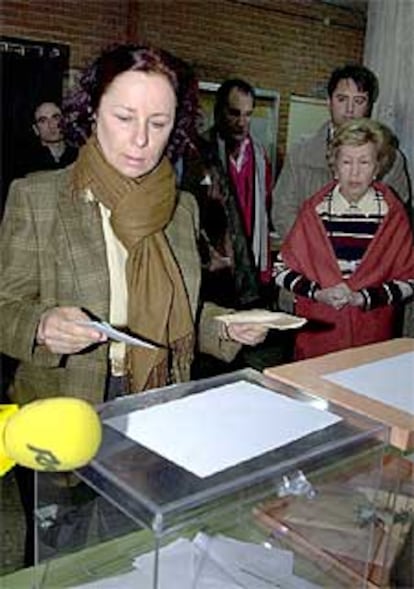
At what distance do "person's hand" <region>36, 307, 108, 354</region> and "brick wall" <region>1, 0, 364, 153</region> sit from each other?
339 cm

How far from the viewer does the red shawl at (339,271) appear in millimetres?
1825

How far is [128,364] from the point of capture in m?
1.14

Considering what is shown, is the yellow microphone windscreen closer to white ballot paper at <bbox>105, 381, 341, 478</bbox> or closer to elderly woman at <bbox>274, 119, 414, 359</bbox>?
white ballot paper at <bbox>105, 381, 341, 478</bbox>

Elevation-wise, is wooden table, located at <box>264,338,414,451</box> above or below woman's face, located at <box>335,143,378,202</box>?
below

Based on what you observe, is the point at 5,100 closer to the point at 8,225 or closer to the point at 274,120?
the point at 274,120

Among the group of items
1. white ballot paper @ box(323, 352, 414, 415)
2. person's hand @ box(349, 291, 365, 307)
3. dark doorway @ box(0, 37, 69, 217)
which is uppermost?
dark doorway @ box(0, 37, 69, 217)

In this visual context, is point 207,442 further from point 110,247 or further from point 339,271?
point 339,271

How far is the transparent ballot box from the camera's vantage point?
58 cm

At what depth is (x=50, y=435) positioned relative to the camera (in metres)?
0.48

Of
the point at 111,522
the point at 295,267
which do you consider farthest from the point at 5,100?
the point at 111,522

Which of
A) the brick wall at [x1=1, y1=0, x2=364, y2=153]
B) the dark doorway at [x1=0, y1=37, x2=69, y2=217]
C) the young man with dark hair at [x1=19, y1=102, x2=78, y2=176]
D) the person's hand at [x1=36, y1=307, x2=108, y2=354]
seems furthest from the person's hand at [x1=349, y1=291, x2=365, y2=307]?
the brick wall at [x1=1, y1=0, x2=364, y2=153]

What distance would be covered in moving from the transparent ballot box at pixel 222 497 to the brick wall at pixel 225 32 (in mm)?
3657

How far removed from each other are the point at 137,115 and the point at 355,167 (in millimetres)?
927

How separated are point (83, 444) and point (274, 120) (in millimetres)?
5472
